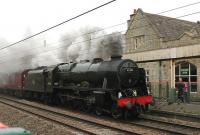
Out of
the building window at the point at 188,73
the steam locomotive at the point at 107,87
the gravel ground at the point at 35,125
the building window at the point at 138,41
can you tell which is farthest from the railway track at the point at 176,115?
the building window at the point at 138,41

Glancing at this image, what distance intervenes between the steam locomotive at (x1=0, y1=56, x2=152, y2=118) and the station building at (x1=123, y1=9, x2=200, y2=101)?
482cm

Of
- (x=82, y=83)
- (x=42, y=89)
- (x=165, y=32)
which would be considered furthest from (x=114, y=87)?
(x=165, y=32)

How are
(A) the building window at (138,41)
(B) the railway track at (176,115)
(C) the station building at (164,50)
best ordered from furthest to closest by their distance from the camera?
(A) the building window at (138,41) < (C) the station building at (164,50) < (B) the railway track at (176,115)

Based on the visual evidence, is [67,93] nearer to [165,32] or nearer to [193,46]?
[193,46]

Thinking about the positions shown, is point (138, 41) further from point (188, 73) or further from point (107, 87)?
point (107, 87)

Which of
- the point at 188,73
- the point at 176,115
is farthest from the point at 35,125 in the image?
the point at 188,73

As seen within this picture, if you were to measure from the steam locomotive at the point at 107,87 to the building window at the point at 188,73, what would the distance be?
10.4 meters

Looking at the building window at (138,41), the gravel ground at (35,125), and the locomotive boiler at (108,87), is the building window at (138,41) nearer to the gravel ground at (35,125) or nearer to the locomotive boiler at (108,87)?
the locomotive boiler at (108,87)

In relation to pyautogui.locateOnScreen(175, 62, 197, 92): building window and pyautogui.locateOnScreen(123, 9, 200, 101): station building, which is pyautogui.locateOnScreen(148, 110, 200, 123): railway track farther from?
pyautogui.locateOnScreen(175, 62, 197, 92): building window

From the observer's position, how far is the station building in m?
25.7

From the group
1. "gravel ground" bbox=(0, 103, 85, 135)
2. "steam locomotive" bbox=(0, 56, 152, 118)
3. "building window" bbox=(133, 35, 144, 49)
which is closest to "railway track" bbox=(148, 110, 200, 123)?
"steam locomotive" bbox=(0, 56, 152, 118)

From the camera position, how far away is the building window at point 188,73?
26.6 metres

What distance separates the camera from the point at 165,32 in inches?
1299

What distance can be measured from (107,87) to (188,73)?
41.7ft
